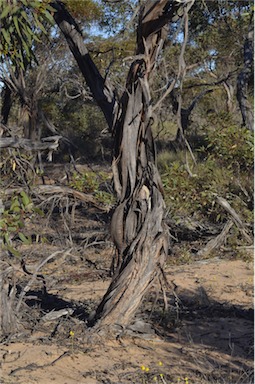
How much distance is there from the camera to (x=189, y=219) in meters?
9.07

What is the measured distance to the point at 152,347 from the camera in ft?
17.0

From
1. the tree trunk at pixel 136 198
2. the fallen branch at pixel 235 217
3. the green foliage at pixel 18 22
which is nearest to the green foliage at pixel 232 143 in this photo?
the fallen branch at pixel 235 217

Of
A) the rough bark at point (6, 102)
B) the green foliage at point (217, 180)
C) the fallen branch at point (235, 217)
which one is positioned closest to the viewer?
the fallen branch at point (235, 217)

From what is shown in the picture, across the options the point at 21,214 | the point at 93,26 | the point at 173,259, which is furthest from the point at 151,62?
the point at 93,26

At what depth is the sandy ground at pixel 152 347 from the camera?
14.7 feet

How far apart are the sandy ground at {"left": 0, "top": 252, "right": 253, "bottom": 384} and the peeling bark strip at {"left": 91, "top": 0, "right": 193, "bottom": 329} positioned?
0.28m

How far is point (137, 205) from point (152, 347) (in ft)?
3.79

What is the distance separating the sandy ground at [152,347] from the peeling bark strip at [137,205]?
28 cm

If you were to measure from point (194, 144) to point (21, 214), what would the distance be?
934 cm

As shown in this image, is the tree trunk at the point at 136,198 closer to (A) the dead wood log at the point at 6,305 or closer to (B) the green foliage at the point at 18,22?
(A) the dead wood log at the point at 6,305

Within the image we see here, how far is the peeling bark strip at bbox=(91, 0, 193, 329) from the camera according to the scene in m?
5.21

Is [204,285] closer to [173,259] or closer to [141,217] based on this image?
[173,259]

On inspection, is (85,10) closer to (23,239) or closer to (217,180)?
(217,180)

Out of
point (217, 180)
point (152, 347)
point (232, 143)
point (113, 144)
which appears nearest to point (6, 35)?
point (113, 144)
